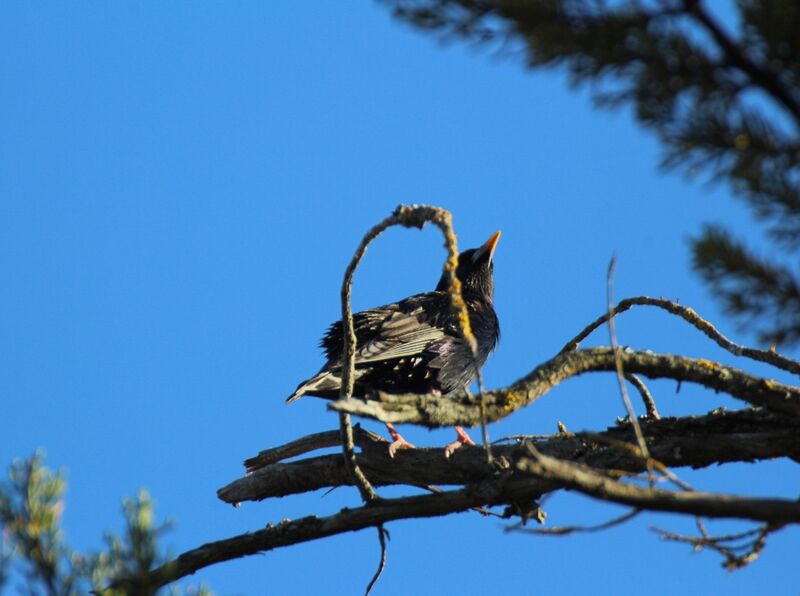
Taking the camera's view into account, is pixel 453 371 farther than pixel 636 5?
Yes

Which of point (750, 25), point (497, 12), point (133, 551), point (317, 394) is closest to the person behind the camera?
point (750, 25)

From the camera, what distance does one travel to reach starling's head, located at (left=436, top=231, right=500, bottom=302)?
854 cm

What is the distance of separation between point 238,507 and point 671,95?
3.98 m

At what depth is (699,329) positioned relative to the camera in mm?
4484

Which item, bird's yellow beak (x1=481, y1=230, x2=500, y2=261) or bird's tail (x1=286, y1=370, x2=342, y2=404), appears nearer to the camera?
bird's tail (x1=286, y1=370, x2=342, y2=404)

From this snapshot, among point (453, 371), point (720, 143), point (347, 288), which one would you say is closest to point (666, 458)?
point (347, 288)

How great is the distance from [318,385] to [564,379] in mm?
2701

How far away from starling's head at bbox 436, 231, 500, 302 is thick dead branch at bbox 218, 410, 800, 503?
3.35 m

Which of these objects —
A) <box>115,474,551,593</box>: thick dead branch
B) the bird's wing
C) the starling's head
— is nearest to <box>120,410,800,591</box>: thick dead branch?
<box>115,474,551,593</box>: thick dead branch

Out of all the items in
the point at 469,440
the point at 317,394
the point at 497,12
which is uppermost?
the point at 317,394

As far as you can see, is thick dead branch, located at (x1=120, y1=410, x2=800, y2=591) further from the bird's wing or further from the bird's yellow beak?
the bird's yellow beak

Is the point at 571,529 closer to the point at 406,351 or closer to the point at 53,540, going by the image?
the point at 53,540

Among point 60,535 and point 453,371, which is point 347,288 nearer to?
point 60,535

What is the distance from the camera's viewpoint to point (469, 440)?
227 inches
